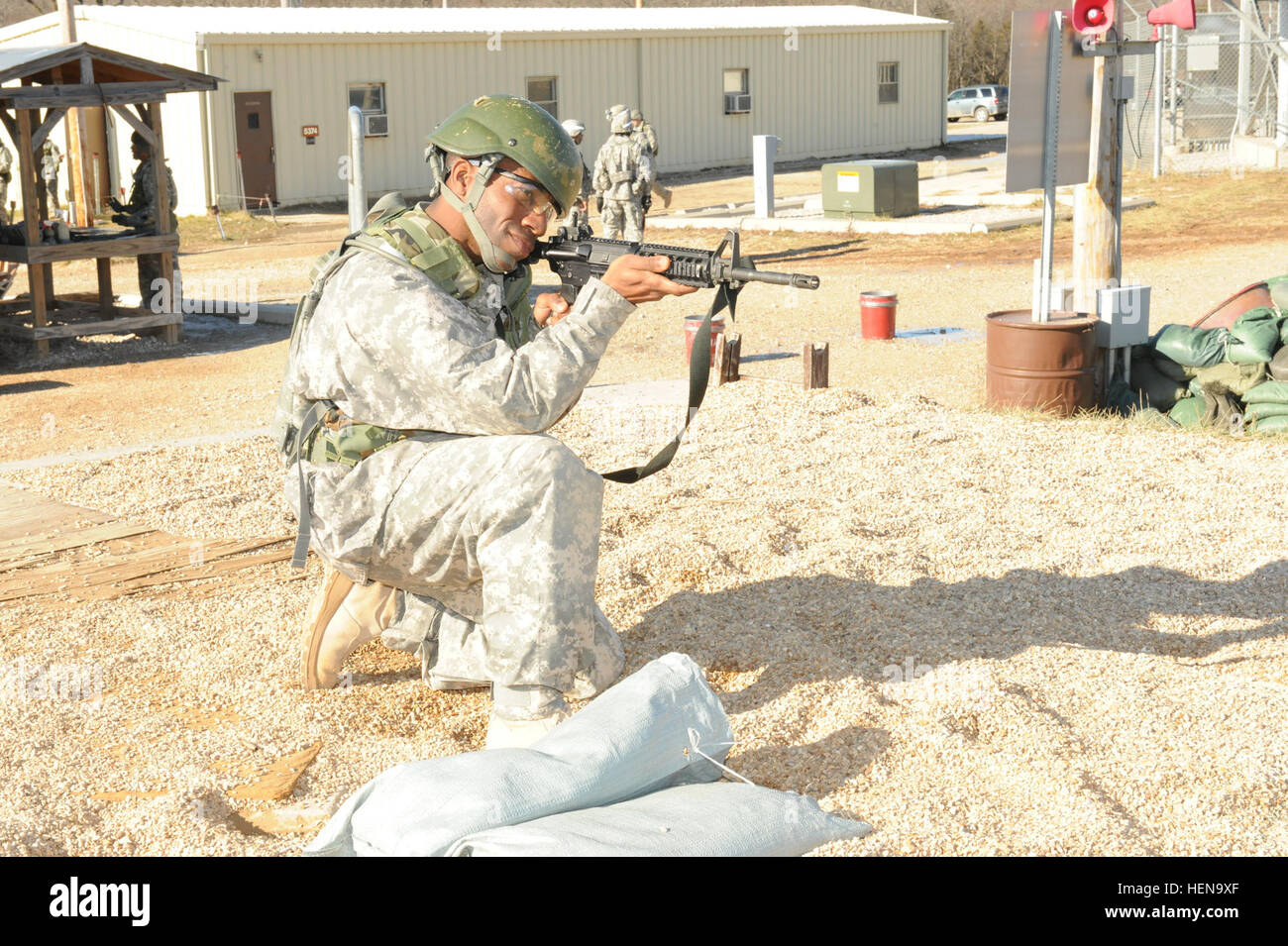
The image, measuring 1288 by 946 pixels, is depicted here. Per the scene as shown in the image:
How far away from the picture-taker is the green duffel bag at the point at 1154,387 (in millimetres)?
7582

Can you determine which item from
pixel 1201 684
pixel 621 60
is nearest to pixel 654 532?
pixel 1201 684

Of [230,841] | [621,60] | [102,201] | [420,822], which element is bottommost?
[230,841]

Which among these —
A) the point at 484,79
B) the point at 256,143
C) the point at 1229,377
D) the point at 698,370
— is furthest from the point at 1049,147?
the point at 484,79

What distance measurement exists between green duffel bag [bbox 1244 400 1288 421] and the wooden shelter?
27.1 ft

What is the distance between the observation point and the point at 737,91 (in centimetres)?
2827

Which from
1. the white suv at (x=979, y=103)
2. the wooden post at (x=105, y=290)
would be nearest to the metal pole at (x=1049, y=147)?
the wooden post at (x=105, y=290)

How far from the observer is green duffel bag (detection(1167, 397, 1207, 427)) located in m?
7.27

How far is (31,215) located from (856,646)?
9074mm

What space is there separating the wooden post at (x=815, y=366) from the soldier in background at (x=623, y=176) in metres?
→ 6.79

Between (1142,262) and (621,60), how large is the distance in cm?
1401

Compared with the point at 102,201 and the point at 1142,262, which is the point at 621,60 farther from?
the point at 1142,262

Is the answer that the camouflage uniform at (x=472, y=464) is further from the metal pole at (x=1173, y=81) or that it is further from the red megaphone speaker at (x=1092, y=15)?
the metal pole at (x=1173, y=81)

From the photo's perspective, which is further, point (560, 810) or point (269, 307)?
point (269, 307)

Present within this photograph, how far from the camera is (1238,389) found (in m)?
7.18
